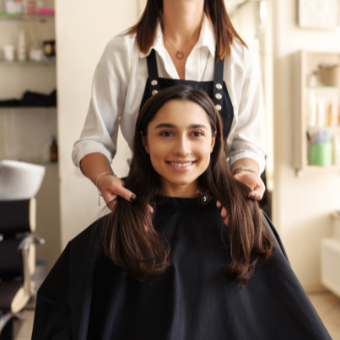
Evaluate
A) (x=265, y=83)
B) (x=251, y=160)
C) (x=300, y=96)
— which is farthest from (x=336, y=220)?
(x=251, y=160)

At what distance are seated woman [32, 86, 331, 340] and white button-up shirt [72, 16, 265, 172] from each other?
5.2 inches

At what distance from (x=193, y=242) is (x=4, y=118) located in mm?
2913

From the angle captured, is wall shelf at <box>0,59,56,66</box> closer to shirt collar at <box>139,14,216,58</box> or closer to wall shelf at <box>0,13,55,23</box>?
wall shelf at <box>0,13,55,23</box>

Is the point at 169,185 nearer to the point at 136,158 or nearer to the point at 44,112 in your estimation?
the point at 136,158

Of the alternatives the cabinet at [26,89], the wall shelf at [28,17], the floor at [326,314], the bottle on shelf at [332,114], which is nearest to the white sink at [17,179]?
the floor at [326,314]

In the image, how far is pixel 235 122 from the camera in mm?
1351

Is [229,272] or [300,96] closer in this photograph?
[229,272]

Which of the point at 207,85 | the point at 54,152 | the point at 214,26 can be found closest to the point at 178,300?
the point at 207,85

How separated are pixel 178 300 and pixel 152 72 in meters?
0.74

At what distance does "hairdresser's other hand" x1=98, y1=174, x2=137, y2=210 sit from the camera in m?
1.13

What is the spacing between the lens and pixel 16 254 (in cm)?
231

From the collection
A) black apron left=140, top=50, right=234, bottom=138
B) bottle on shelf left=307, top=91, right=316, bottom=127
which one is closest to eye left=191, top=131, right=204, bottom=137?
black apron left=140, top=50, right=234, bottom=138

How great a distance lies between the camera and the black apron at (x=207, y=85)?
1266 mm

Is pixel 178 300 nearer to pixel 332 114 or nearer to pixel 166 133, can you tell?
pixel 166 133
